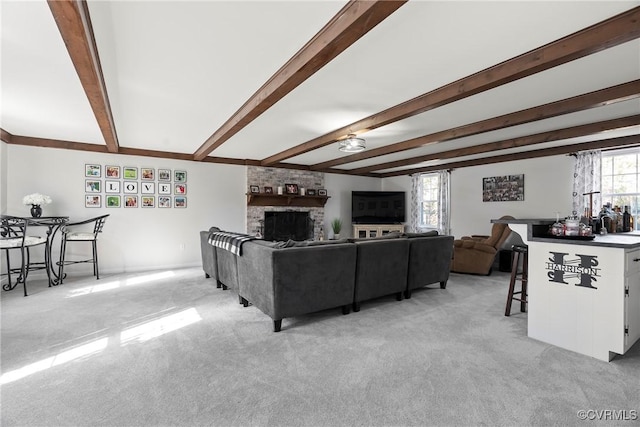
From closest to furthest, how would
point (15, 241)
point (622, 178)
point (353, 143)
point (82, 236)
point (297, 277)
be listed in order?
point (297, 277) → point (15, 241) → point (353, 143) → point (82, 236) → point (622, 178)

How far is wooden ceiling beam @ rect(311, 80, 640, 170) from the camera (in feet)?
8.84

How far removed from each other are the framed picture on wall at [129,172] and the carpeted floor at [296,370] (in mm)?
2715

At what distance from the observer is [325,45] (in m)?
1.83

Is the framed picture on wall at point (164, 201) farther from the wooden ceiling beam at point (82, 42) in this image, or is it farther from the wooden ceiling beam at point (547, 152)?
the wooden ceiling beam at point (547, 152)

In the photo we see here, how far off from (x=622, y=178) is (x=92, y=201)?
8879 millimetres

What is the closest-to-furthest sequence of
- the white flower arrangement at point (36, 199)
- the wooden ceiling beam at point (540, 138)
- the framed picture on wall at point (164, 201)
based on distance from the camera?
the wooden ceiling beam at point (540, 138)
the white flower arrangement at point (36, 199)
the framed picture on wall at point (164, 201)

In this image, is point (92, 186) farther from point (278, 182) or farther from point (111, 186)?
point (278, 182)

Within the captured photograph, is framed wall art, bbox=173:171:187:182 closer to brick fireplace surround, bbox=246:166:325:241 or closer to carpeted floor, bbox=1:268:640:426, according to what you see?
brick fireplace surround, bbox=246:166:325:241

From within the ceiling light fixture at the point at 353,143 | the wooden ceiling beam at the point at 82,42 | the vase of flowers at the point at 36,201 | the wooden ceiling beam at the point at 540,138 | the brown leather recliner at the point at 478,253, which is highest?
the wooden ceiling beam at the point at 540,138

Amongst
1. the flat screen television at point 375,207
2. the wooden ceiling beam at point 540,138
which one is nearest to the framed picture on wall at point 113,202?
the flat screen television at point 375,207

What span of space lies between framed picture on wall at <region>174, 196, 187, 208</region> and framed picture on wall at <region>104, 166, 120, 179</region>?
1.04 meters

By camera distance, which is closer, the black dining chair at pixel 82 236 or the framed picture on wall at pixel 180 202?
the black dining chair at pixel 82 236

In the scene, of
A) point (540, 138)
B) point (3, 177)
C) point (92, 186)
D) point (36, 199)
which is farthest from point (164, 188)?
point (540, 138)

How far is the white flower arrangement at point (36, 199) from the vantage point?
4.29m
